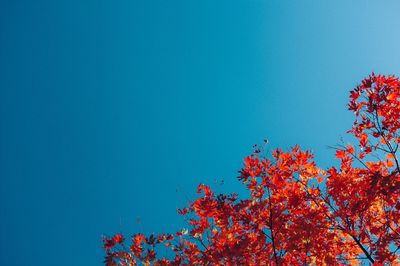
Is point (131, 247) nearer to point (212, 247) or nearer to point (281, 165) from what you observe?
point (212, 247)

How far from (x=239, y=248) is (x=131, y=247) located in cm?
369

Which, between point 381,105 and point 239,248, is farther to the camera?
point 239,248

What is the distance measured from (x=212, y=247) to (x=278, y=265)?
95.5 inches

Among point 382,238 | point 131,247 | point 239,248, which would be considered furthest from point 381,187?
point 131,247

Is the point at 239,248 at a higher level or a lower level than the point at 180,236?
lower

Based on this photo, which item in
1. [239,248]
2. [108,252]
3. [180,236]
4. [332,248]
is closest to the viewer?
[239,248]

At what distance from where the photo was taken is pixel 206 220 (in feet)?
36.0

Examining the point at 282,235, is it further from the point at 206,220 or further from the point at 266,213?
the point at 206,220

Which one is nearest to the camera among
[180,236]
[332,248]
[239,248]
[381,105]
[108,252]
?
[381,105]

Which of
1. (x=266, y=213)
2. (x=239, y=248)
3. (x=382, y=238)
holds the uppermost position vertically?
(x=266, y=213)

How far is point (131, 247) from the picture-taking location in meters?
10.6

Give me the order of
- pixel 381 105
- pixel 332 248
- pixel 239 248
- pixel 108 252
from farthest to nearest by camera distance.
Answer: pixel 108 252 → pixel 332 248 → pixel 239 248 → pixel 381 105

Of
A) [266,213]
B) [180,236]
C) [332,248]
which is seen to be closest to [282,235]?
[266,213]

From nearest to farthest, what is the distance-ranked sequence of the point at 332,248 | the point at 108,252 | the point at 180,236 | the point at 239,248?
the point at 239,248 < the point at 332,248 < the point at 108,252 < the point at 180,236
